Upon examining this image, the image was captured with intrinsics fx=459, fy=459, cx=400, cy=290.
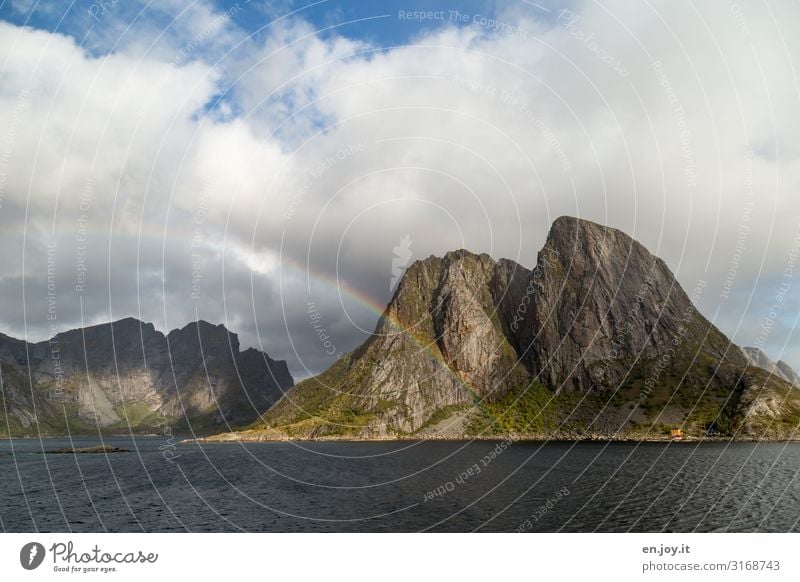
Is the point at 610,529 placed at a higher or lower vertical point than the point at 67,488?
higher

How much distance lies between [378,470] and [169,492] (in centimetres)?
5331

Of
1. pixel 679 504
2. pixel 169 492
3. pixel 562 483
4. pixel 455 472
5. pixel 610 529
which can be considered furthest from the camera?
pixel 455 472

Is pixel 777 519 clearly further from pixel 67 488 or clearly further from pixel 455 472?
pixel 67 488

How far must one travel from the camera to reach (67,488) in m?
88.2
